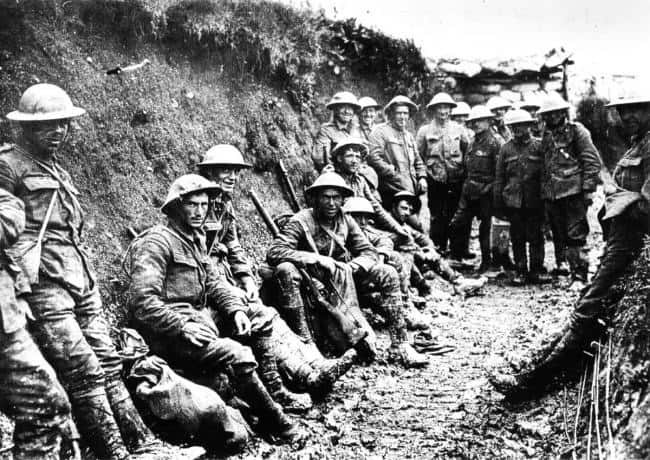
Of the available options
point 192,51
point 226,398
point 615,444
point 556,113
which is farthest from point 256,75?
point 615,444

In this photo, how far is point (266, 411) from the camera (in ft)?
15.6

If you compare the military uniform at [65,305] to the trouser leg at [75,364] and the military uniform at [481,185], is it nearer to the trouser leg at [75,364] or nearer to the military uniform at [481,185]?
the trouser leg at [75,364]

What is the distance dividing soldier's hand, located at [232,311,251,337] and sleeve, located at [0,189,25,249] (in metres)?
2.01

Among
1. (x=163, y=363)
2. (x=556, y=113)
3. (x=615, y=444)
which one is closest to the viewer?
(x=615, y=444)

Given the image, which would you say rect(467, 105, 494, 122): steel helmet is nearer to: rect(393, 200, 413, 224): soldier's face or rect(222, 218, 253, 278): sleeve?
rect(393, 200, 413, 224): soldier's face

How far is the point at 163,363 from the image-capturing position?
14.9 feet

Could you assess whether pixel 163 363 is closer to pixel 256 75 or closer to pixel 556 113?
pixel 256 75

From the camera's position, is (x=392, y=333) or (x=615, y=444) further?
(x=392, y=333)

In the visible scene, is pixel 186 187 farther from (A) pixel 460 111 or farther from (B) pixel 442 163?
(A) pixel 460 111

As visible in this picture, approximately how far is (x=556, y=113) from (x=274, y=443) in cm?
653

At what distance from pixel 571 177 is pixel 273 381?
5.72 m

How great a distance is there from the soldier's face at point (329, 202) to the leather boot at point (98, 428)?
345 cm

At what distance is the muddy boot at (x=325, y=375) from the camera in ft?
Result: 18.1

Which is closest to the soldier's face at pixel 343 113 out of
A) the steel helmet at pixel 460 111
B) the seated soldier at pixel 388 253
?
the seated soldier at pixel 388 253
